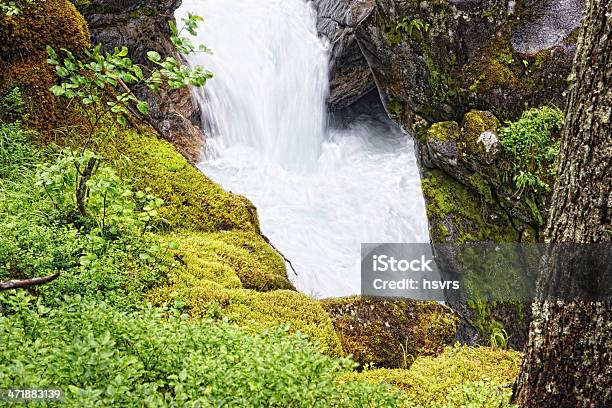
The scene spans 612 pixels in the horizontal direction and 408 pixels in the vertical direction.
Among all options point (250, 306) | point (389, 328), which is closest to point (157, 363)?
point (250, 306)

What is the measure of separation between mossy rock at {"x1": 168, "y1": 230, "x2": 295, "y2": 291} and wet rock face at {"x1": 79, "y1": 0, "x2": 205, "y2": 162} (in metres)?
5.41

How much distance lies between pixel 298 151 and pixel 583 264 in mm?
11586

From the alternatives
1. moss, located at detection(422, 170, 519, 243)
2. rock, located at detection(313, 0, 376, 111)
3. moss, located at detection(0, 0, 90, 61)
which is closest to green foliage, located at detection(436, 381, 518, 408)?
moss, located at detection(0, 0, 90, 61)

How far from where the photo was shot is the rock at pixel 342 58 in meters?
13.6

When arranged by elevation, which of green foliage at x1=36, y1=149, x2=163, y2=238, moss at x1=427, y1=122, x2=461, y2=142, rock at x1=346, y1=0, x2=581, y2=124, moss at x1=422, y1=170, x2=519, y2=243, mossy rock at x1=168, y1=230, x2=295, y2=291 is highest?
rock at x1=346, y1=0, x2=581, y2=124

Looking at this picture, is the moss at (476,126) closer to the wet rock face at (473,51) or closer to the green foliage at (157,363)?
the wet rock face at (473,51)

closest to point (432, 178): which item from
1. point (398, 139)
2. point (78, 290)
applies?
point (398, 139)

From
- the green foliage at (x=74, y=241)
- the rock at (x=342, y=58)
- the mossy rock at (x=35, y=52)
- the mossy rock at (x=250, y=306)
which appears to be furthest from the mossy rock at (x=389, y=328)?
the rock at (x=342, y=58)

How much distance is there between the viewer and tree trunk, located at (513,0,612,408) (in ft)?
7.64

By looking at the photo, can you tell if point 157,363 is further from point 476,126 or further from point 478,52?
point 478,52

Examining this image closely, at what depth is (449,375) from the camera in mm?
3527

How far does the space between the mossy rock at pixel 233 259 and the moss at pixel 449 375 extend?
123 cm

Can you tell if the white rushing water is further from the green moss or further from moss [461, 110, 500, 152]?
moss [461, 110, 500, 152]

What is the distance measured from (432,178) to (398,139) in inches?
240
